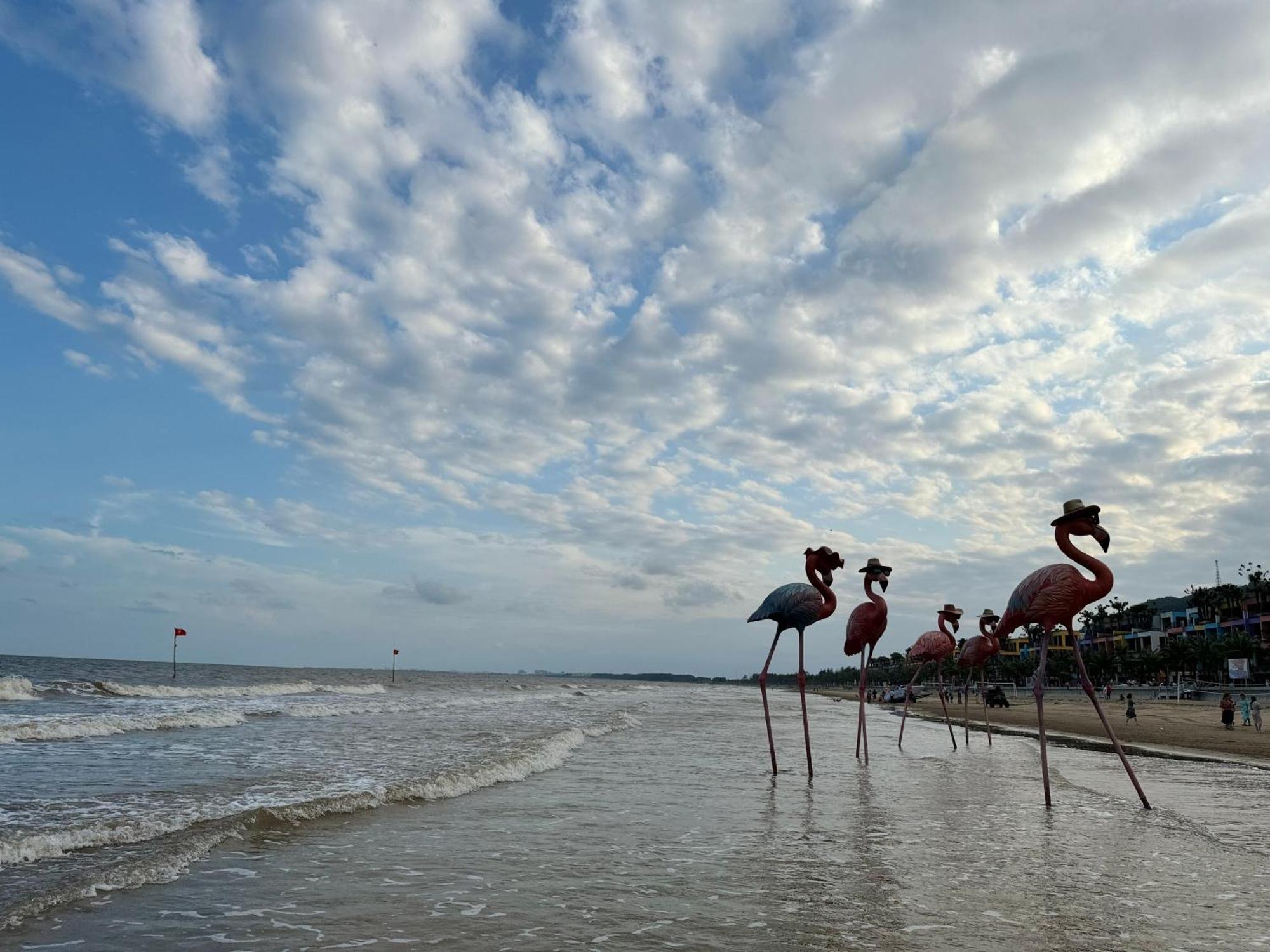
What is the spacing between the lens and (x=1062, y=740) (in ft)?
94.6

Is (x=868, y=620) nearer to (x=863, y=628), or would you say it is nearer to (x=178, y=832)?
(x=863, y=628)

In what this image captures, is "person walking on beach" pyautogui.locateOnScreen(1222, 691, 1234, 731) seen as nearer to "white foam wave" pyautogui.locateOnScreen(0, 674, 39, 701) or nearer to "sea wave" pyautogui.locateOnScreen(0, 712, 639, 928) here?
"sea wave" pyautogui.locateOnScreen(0, 712, 639, 928)

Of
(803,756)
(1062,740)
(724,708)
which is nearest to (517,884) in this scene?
(803,756)

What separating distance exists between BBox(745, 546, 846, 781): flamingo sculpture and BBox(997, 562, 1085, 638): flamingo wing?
3754 mm

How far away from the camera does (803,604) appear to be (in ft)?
50.5

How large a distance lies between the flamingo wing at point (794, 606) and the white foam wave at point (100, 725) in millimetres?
17920

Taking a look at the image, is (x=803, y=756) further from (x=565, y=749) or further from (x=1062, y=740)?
(x=1062, y=740)

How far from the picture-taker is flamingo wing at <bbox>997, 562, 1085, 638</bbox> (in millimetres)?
11734

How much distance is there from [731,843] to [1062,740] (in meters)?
24.3

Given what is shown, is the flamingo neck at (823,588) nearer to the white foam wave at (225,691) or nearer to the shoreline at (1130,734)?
the shoreline at (1130,734)

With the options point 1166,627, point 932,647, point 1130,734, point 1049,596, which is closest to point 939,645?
point 932,647

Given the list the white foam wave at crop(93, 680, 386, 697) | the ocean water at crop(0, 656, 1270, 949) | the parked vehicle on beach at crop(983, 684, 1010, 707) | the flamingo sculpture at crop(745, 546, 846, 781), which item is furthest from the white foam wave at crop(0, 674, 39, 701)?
the parked vehicle on beach at crop(983, 684, 1010, 707)

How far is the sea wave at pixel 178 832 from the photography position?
7320 millimetres

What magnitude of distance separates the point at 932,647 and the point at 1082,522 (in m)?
12.1
